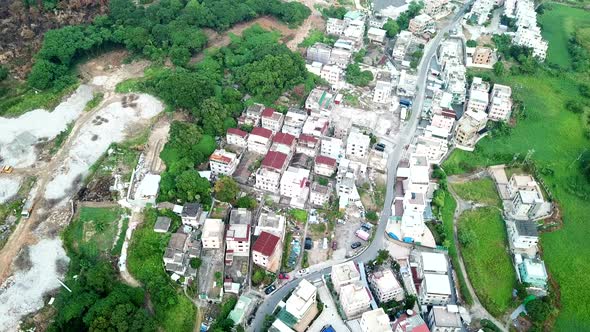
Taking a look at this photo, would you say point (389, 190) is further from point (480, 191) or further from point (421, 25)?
point (421, 25)

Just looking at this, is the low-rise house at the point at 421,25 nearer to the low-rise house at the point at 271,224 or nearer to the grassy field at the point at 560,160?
the grassy field at the point at 560,160

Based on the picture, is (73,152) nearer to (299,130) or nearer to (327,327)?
(299,130)

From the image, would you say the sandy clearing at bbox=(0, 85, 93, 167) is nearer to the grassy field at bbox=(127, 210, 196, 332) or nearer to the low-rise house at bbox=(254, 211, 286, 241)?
the grassy field at bbox=(127, 210, 196, 332)

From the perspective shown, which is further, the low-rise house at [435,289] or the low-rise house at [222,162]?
the low-rise house at [222,162]

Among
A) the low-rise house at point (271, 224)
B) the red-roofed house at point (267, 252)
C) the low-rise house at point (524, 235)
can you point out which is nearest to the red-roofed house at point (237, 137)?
the low-rise house at point (271, 224)

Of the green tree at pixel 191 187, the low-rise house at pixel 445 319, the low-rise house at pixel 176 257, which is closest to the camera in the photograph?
the low-rise house at pixel 445 319
